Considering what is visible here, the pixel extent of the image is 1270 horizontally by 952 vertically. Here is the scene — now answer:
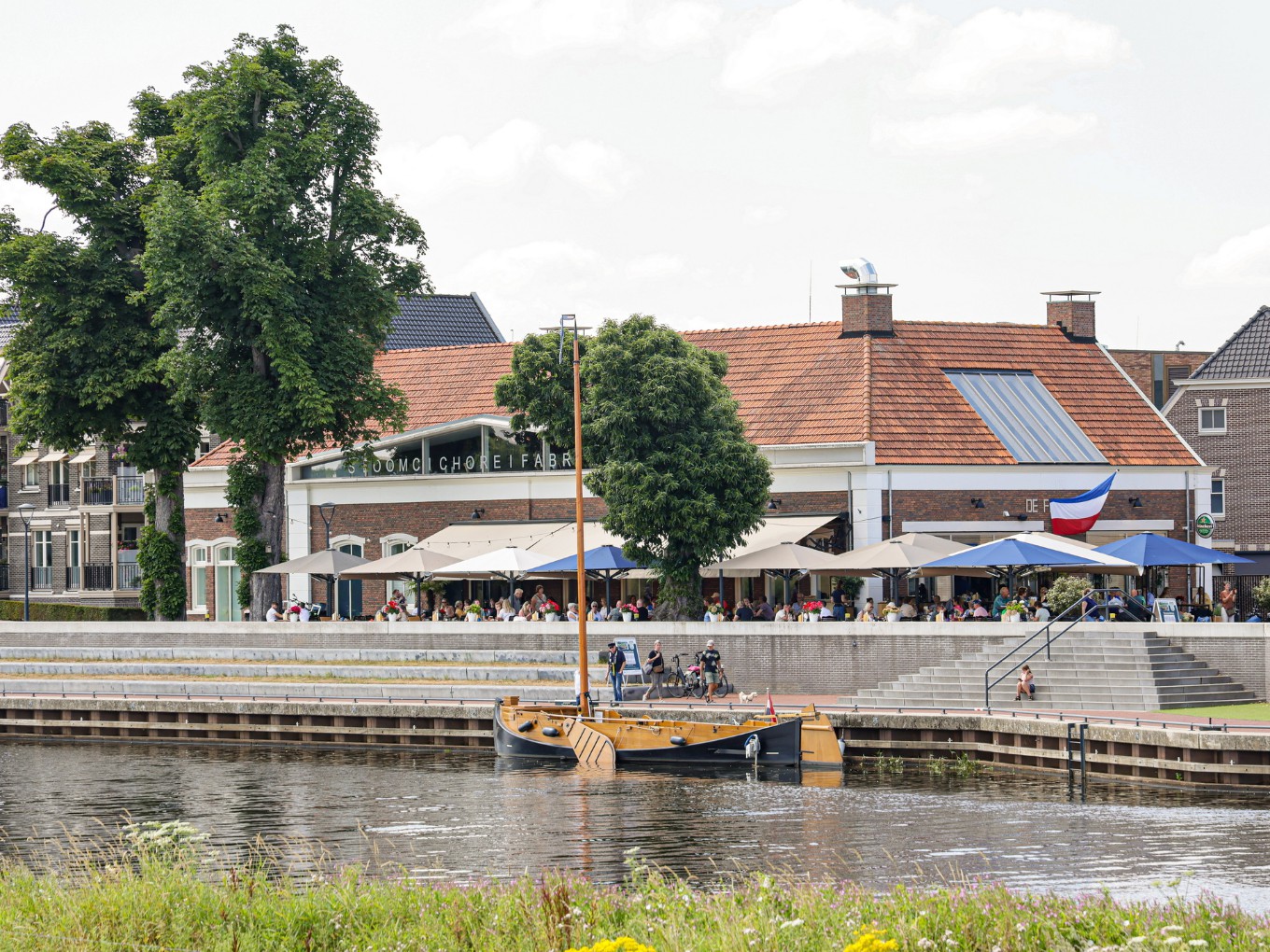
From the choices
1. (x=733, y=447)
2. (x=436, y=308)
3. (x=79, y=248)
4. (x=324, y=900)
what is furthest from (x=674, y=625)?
(x=436, y=308)

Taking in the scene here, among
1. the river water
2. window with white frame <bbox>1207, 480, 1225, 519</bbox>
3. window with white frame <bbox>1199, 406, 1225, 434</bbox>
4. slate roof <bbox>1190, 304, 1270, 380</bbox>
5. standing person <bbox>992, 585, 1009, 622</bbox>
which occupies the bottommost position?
the river water

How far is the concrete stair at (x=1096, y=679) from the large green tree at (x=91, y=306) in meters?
23.2

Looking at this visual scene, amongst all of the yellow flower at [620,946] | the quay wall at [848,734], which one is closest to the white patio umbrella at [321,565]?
the quay wall at [848,734]

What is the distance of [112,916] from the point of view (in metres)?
15.1

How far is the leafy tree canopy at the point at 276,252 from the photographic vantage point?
4738 cm

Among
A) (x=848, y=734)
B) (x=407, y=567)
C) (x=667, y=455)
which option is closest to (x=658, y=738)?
→ (x=848, y=734)

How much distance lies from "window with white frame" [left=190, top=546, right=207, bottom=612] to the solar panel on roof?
2477cm

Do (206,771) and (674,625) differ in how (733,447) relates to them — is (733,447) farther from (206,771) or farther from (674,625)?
(206,771)

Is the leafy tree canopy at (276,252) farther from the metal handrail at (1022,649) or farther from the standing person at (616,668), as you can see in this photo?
the metal handrail at (1022,649)

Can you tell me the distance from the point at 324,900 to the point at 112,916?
176 cm

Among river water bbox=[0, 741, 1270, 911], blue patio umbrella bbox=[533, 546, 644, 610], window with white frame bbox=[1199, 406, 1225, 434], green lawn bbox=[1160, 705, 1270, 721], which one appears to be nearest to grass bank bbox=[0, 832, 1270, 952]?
river water bbox=[0, 741, 1270, 911]

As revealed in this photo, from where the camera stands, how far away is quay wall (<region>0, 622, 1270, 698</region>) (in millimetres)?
36406

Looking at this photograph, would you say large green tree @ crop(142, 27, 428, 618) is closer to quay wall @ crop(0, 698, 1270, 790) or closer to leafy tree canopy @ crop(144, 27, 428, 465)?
leafy tree canopy @ crop(144, 27, 428, 465)

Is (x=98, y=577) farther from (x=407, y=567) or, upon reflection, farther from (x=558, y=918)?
(x=558, y=918)
